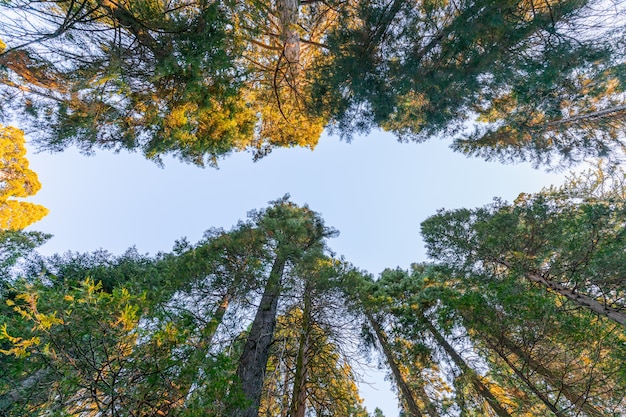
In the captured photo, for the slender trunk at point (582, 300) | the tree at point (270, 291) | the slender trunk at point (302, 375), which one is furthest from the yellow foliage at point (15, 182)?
the slender trunk at point (582, 300)

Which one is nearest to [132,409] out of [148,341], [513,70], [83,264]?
[148,341]

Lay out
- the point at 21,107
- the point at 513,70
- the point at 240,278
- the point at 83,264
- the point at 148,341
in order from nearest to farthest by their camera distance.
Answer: the point at 148,341, the point at 513,70, the point at 21,107, the point at 240,278, the point at 83,264

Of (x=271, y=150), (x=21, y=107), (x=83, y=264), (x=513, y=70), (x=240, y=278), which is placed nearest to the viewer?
(x=513, y=70)

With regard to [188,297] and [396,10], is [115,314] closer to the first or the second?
[188,297]

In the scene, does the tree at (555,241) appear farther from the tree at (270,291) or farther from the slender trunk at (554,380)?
the tree at (270,291)

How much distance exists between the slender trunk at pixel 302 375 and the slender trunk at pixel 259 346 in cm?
62

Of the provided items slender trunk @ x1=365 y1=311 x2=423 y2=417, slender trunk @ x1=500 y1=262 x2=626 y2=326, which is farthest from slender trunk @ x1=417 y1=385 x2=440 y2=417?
slender trunk @ x1=500 y1=262 x2=626 y2=326

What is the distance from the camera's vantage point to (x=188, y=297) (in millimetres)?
6004

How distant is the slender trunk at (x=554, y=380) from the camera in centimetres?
416

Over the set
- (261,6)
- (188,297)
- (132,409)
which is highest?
(261,6)

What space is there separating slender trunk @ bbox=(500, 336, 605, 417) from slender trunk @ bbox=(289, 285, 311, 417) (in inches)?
149

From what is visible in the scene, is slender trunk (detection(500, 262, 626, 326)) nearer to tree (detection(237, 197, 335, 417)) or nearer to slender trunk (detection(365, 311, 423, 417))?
slender trunk (detection(365, 311, 423, 417))

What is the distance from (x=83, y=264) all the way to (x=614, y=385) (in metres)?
14.1

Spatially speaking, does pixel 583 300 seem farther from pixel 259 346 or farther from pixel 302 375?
pixel 259 346
